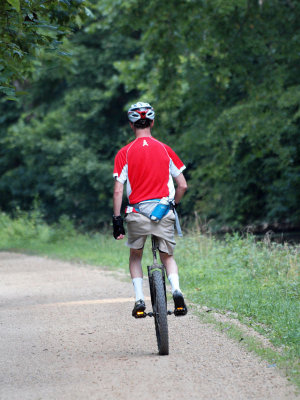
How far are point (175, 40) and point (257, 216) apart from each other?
7.46 m

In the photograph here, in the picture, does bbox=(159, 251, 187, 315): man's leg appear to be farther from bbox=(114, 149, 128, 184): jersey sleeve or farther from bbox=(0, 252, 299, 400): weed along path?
bbox=(114, 149, 128, 184): jersey sleeve

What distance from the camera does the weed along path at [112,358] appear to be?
17.0 ft

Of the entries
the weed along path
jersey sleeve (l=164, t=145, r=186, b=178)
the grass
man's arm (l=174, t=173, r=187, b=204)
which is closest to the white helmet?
jersey sleeve (l=164, t=145, r=186, b=178)

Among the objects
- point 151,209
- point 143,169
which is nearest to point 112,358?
point 151,209

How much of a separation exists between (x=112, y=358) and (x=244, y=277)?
5005 millimetres

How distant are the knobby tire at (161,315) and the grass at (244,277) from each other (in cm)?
76

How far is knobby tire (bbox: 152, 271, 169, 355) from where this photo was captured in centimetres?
619

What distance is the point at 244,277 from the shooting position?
1102cm

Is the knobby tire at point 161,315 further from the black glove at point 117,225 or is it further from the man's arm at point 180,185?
the man's arm at point 180,185

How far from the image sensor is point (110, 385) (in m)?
5.35

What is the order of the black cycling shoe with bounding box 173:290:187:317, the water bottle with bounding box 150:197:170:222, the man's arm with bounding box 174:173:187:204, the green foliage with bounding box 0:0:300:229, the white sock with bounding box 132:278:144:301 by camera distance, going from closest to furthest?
the black cycling shoe with bounding box 173:290:187:317
the water bottle with bounding box 150:197:170:222
the white sock with bounding box 132:278:144:301
the man's arm with bounding box 174:173:187:204
the green foliage with bounding box 0:0:300:229

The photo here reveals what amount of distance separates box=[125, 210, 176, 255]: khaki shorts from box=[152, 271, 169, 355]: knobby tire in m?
0.38

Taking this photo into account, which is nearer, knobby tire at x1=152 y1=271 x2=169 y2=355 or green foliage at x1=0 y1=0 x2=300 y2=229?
knobby tire at x1=152 y1=271 x2=169 y2=355

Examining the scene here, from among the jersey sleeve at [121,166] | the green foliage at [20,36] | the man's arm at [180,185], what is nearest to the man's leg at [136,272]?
the man's arm at [180,185]
